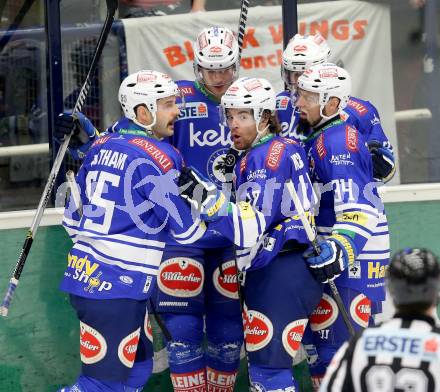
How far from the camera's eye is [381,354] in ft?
11.1

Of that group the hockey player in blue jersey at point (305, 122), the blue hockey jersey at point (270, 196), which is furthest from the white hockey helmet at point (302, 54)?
the blue hockey jersey at point (270, 196)

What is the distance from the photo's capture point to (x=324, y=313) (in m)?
5.42

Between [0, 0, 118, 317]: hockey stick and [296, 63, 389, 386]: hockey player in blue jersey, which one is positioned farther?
[0, 0, 118, 317]: hockey stick

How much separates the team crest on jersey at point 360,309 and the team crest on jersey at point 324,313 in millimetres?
77

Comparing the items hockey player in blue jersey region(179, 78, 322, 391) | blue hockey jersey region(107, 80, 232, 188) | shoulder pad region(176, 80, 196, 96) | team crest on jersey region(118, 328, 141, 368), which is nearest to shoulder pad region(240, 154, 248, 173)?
hockey player in blue jersey region(179, 78, 322, 391)

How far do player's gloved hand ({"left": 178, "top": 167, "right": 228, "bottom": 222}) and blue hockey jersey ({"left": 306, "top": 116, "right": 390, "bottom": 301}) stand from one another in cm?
61

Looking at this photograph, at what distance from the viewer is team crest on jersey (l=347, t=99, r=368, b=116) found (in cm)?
566

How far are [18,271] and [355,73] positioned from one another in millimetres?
2003

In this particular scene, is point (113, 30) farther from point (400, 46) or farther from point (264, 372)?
point (264, 372)

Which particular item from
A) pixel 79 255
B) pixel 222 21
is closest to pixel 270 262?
pixel 79 255

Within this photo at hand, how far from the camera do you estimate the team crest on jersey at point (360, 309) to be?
17.7 ft

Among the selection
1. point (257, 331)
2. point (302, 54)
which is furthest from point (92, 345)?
point (302, 54)

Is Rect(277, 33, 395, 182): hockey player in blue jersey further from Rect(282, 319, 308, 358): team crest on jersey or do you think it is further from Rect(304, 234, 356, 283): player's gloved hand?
Rect(282, 319, 308, 358): team crest on jersey

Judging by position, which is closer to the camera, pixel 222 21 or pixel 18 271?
pixel 18 271
